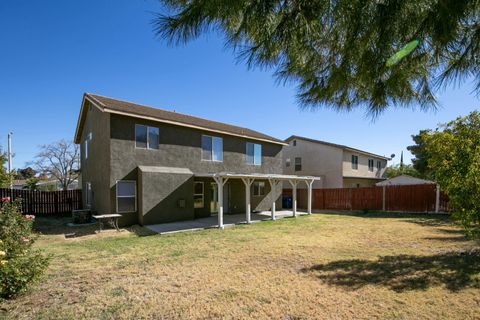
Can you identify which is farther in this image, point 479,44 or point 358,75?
point 358,75

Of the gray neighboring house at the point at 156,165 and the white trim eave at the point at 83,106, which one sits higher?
the white trim eave at the point at 83,106

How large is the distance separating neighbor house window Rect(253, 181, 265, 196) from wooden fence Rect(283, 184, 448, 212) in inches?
192

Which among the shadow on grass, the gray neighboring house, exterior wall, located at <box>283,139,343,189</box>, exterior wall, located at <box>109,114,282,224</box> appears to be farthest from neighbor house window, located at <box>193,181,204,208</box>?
exterior wall, located at <box>283,139,343,189</box>

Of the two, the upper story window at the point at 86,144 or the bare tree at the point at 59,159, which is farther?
the bare tree at the point at 59,159

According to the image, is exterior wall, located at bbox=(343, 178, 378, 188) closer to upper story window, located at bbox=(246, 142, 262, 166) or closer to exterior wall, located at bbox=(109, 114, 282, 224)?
upper story window, located at bbox=(246, 142, 262, 166)

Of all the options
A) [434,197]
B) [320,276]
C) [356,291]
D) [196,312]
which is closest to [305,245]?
[320,276]

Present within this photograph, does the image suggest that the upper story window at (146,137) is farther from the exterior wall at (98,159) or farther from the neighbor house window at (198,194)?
the neighbor house window at (198,194)

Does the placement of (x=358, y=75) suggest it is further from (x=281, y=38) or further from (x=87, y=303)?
(x=87, y=303)

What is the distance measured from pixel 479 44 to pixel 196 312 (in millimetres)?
4945

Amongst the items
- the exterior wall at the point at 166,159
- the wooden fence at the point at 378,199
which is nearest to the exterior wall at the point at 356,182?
the wooden fence at the point at 378,199

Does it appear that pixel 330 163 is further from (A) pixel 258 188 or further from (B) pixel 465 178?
(B) pixel 465 178

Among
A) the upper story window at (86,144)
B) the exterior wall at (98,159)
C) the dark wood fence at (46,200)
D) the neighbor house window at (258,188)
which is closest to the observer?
the exterior wall at (98,159)

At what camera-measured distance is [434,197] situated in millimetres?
16688

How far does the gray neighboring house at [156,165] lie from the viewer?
38.4 feet
